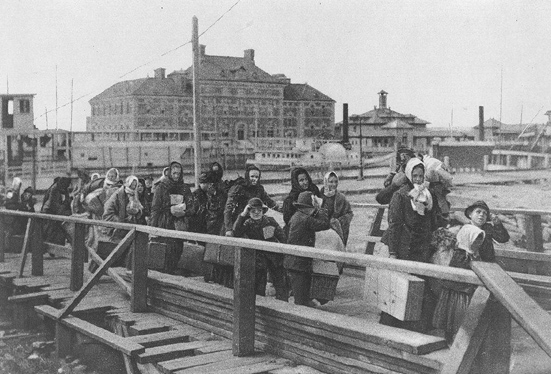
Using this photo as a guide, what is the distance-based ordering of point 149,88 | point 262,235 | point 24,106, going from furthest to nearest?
point 149,88, point 24,106, point 262,235

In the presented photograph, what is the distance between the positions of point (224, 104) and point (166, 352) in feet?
225

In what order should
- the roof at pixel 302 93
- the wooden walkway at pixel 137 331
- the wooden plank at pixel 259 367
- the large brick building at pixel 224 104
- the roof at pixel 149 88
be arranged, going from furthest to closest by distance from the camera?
the roof at pixel 302 93
the large brick building at pixel 224 104
the roof at pixel 149 88
the wooden walkway at pixel 137 331
the wooden plank at pixel 259 367

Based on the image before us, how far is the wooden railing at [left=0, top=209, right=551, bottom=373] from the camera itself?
339cm

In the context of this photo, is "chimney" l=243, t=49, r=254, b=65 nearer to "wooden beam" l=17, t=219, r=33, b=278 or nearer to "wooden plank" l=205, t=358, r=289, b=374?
"wooden beam" l=17, t=219, r=33, b=278

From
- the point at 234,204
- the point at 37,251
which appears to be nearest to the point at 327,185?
the point at 234,204

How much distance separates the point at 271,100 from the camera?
76.9 metres

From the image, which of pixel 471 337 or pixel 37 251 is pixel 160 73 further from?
pixel 471 337

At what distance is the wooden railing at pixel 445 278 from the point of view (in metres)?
3.39

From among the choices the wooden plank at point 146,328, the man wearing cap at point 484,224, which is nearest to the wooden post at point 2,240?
the wooden plank at point 146,328

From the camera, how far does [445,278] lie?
4074 millimetres

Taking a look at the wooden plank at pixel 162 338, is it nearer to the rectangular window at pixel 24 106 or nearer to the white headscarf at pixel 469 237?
the white headscarf at pixel 469 237

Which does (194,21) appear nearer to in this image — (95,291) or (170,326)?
(95,291)

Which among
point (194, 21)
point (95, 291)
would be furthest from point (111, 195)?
point (194, 21)

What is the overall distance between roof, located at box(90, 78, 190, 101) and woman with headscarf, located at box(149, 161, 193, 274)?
5888cm
